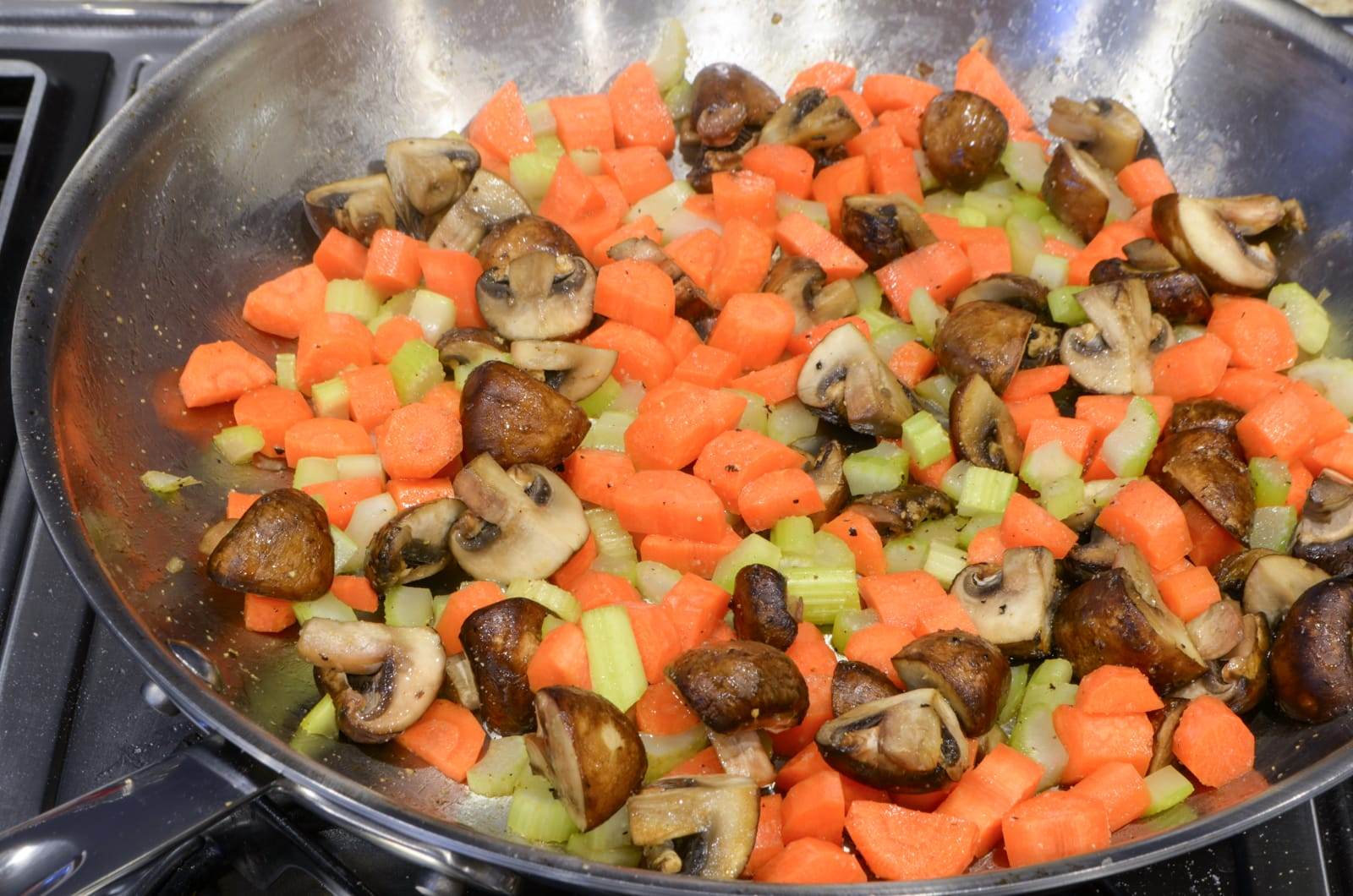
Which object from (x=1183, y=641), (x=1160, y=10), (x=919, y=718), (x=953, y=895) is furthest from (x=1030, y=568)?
(x=1160, y=10)

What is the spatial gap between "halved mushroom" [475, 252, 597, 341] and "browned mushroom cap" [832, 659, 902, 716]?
3.65ft

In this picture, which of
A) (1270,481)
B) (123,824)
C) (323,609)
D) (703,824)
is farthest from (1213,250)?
(123,824)

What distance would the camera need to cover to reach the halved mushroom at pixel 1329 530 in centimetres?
229

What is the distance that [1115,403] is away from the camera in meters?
2.57

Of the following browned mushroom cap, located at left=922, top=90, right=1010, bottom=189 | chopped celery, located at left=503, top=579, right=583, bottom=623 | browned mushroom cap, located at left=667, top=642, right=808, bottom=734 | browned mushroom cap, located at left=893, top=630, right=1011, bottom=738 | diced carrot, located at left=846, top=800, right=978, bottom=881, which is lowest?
chopped celery, located at left=503, top=579, right=583, bottom=623

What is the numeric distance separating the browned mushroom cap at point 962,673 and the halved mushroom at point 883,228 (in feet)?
3.90

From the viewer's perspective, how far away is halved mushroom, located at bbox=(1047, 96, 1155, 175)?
3090 millimetres

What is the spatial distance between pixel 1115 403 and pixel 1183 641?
0.68 metres

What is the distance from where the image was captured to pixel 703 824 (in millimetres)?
1831

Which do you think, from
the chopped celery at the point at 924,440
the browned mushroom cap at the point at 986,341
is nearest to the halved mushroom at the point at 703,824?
the chopped celery at the point at 924,440

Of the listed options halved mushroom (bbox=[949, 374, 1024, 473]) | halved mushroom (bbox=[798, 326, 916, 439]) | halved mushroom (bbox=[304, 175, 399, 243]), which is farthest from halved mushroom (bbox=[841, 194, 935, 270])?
halved mushroom (bbox=[304, 175, 399, 243])

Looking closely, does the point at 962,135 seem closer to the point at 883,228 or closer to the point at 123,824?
the point at 883,228

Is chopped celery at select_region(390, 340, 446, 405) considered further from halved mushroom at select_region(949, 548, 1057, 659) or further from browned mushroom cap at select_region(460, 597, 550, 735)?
halved mushroom at select_region(949, 548, 1057, 659)

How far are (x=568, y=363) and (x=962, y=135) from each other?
1326 millimetres
